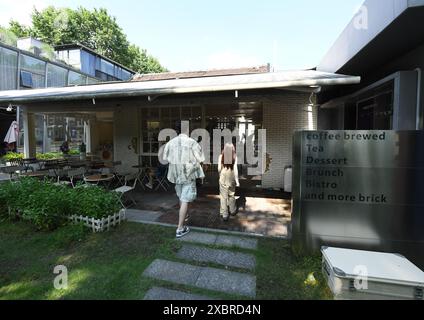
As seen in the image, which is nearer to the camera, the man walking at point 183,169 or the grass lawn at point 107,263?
the grass lawn at point 107,263

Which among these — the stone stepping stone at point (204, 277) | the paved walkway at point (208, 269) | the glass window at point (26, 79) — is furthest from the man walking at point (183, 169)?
the glass window at point (26, 79)

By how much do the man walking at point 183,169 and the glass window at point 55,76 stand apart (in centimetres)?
1681

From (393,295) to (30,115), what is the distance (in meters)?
12.3

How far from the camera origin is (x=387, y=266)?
Answer: 8.43 feet

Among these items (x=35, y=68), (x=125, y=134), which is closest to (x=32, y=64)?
(x=35, y=68)

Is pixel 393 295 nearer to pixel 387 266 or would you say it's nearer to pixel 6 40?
pixel 387 266

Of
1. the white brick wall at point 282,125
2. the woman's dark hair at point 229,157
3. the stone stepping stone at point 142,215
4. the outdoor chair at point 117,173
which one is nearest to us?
the woman's dark hair at point 229,157

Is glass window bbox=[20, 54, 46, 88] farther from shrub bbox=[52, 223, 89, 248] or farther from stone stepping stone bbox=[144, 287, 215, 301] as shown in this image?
stone stepping stone bbox=[144, 287, 215, 301]

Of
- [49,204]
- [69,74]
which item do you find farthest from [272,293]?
[69,74]

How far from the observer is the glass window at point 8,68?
522 inches

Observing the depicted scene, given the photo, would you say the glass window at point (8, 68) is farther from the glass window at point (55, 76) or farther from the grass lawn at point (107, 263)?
the grass lawn at point (107, 263)

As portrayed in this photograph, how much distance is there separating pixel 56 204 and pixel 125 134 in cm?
506

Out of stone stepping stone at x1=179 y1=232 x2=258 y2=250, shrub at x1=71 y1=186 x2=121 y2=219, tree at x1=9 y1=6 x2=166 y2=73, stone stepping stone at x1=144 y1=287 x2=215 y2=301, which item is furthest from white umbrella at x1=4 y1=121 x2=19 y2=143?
tree at x1=9 y1=6 x2=166 y2=73

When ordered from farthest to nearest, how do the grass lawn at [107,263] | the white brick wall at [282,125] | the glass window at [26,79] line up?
the glass window at [26,79], the white brick wall at [282,125], the grass lawn at [107,263]
